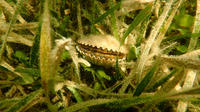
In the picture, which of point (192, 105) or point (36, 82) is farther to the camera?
point (36, 82)

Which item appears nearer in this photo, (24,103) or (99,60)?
(24,103)

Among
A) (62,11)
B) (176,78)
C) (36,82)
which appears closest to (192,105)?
(176,78)

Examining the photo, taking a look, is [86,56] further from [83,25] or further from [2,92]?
[2,92]

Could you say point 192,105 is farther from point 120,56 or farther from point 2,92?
point 2,92

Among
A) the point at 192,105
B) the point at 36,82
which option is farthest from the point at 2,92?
the point at 192,105

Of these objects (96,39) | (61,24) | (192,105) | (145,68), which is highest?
(61,24)

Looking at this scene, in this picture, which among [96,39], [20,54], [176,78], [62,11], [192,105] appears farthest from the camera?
[62,11]

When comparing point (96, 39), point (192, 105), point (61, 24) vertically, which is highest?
point (61, 24)

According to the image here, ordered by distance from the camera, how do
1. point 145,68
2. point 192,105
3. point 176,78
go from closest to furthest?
1. point 176,78
2. point 192,105
3. point 145,68

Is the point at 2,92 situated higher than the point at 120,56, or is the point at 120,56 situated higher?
the point at 120,56

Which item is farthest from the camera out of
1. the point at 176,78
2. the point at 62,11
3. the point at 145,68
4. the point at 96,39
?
the point at 62,11
